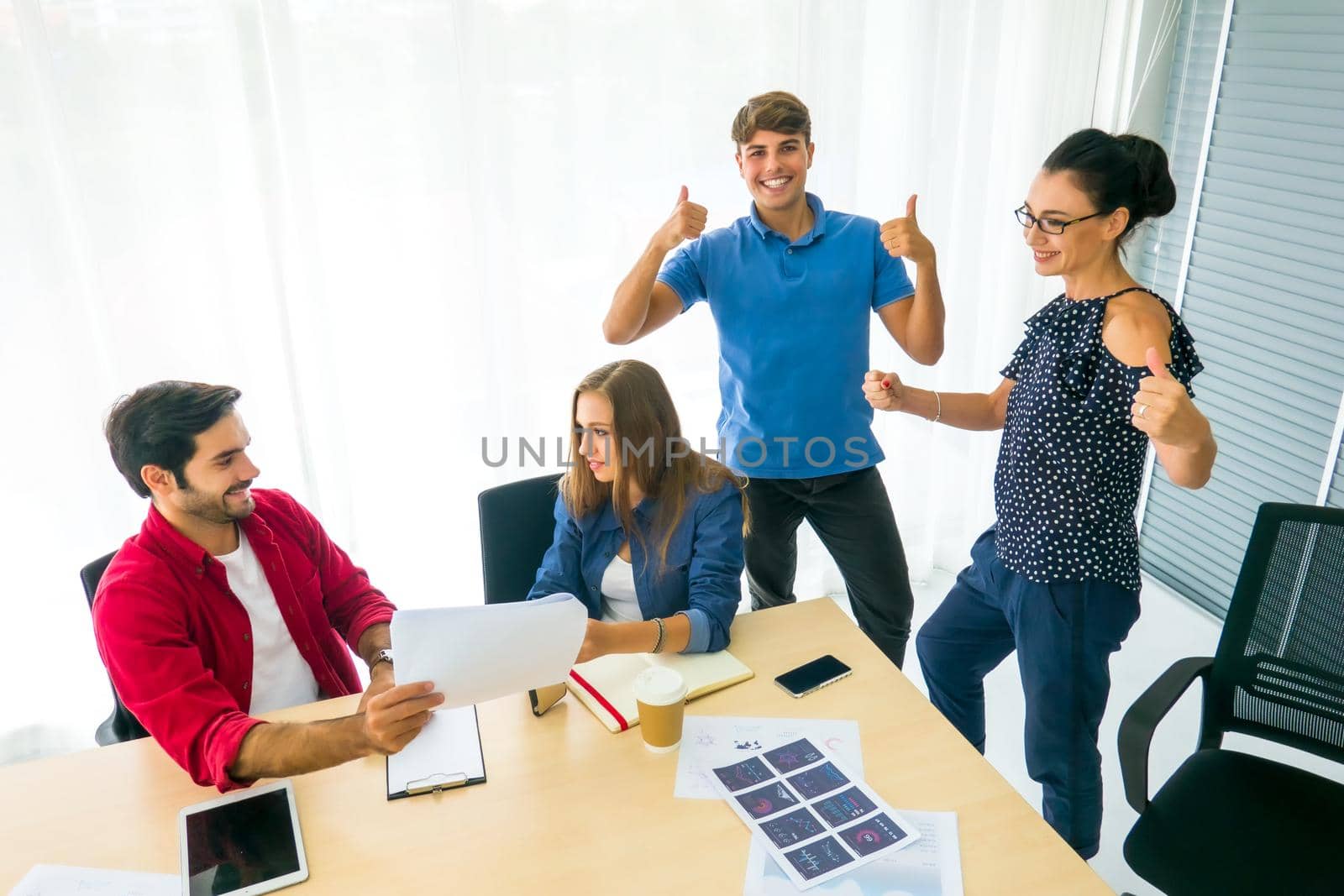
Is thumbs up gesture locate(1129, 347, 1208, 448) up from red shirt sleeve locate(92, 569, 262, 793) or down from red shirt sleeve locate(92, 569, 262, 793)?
up

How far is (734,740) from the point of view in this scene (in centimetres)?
158

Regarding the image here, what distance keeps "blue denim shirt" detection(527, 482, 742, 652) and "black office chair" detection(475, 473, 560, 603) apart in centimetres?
8

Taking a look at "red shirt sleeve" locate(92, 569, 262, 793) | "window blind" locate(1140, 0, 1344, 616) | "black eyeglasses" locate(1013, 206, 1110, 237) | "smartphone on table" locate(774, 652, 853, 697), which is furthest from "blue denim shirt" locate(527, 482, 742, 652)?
"window blind" locate(1140, 0, 1344, 616)

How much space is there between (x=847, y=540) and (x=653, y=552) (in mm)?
705

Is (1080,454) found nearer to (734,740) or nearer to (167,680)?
(734,740)

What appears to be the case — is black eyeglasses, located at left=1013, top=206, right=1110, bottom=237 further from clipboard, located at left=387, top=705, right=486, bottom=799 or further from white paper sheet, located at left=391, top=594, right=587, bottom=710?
clipboard, located at left=387, top=705, right=486, bottom=799

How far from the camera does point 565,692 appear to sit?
1.72 meters

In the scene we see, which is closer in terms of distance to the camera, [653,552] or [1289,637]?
[1289,637]

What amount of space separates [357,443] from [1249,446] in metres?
2.76

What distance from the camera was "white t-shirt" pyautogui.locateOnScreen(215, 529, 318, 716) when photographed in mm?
1823

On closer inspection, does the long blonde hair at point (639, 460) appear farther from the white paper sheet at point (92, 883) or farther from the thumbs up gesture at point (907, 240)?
the white paper sheet at point (92, 883)

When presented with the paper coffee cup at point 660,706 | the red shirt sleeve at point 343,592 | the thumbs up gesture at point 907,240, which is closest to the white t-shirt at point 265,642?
the red shirt sleeve at point 343,592

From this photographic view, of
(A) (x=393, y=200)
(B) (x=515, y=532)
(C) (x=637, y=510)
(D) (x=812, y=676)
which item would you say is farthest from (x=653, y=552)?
(A) (x=393, y=200)

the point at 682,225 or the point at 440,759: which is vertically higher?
the point at 682,225
